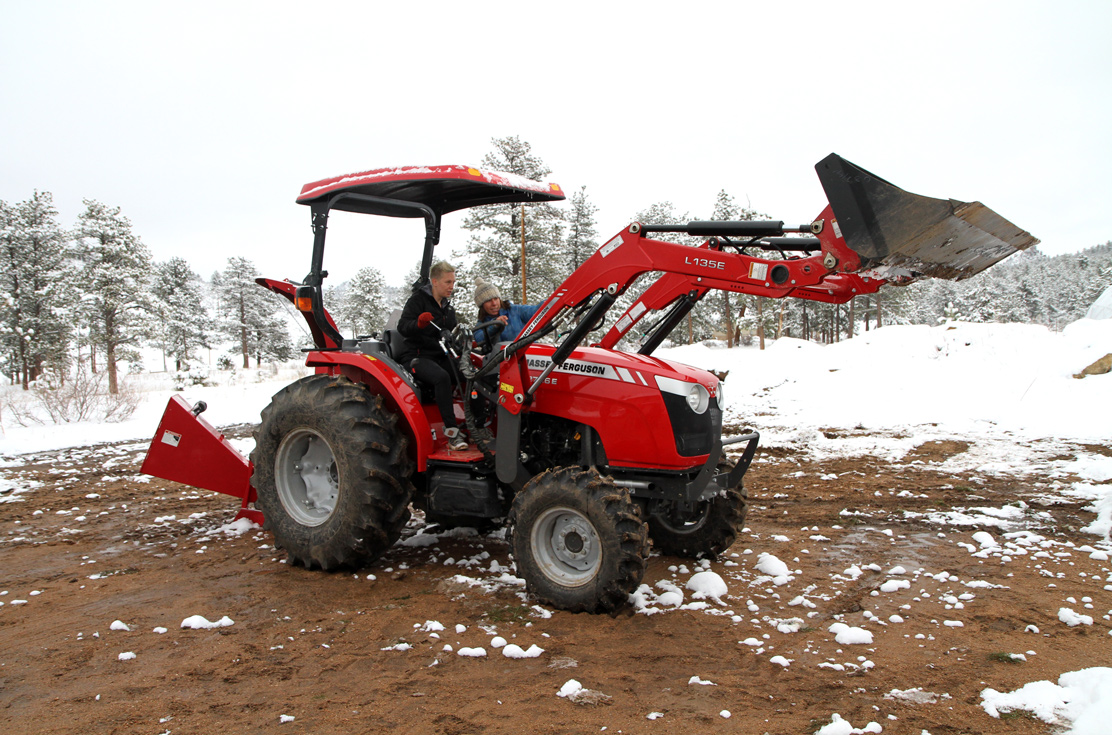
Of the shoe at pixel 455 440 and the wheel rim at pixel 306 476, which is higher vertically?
the shoe at pixel 455 440

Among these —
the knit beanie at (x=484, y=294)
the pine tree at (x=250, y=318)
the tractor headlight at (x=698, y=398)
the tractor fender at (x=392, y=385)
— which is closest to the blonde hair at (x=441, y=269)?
the knit beanie at (x=484, y=294)

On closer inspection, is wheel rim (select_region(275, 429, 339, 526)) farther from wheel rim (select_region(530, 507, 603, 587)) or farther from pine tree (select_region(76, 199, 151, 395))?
pine tree (select_region(76, 199, 151, 395))

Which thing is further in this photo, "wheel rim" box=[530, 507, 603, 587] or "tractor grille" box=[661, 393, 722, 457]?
"tractor grille" box=[661, 393, 722, 457]

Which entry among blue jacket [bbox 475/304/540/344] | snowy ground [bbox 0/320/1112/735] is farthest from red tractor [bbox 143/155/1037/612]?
snowy ground [bbox 0/320/1112/735]

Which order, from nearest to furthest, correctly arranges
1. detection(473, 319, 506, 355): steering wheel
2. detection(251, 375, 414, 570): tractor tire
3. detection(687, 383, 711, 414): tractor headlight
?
detection(687, 383, 711, 414): tractor headlight, detection(251, 375, 414, 570): tractor tire, detection(473, 319, 506, 355): steering wheel

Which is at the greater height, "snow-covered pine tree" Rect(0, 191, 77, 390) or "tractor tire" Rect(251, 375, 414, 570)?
"snow-covered pine tree" Rect(0, 191, 77, 390)

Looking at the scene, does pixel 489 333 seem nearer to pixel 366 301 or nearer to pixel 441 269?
pixel 441 269

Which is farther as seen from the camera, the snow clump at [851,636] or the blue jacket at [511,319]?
the blue jacket at [511,319]

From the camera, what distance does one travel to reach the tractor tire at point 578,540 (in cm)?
379

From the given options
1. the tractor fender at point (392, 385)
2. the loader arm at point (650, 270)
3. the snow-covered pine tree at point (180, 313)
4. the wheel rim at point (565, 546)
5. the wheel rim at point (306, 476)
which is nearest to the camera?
the loader arm at point (650, 270)

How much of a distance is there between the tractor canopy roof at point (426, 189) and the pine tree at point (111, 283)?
34.9 m

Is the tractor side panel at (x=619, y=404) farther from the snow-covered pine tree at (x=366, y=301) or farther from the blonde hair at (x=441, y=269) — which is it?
the snow-covered pine tree at (x=366, y=301)

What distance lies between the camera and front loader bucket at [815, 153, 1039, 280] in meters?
3.11

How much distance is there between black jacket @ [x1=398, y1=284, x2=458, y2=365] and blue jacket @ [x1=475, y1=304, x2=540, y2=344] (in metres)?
0.32
